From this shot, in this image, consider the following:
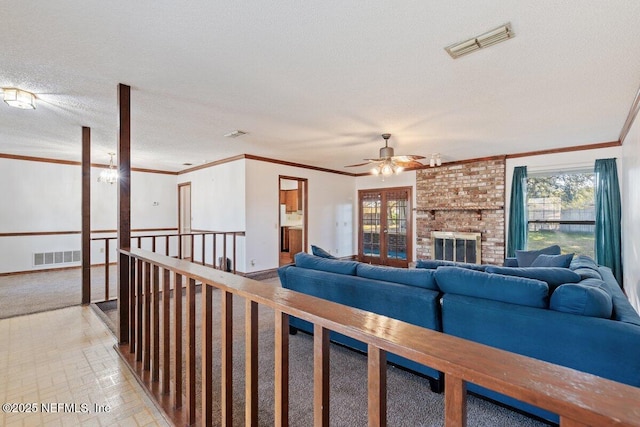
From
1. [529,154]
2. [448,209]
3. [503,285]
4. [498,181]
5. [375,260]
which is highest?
[529,154]

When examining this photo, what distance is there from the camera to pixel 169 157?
5.92m

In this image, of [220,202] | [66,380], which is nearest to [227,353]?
[66,380]

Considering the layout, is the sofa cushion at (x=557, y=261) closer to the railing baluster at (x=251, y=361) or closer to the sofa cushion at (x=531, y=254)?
the sofa cushion at (x=531, y=254)

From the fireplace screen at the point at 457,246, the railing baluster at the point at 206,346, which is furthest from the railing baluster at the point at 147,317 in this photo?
the fireplace screen at the point at 457,246

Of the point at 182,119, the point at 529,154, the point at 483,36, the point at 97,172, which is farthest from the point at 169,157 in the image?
the point at 529,154

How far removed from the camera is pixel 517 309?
1773 mm

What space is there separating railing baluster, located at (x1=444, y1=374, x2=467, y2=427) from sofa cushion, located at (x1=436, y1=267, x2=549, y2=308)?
5.10 ft

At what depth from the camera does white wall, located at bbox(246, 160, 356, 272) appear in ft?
18.6

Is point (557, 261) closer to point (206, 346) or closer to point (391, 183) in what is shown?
point (206, 346)

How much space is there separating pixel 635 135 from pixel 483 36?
268 centimetres

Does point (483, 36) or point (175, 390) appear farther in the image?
point (483, 36)

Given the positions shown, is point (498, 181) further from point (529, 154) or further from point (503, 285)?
point (503, 285)

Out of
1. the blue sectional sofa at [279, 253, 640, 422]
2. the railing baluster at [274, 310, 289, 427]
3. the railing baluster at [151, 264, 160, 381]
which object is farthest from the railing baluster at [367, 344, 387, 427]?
the railing baluster at [151, 264, 160, 381]

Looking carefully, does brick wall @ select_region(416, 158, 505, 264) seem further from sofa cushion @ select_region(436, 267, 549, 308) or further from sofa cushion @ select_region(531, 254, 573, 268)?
sofa cushion @ select_region(436, 267, 549, 308)
